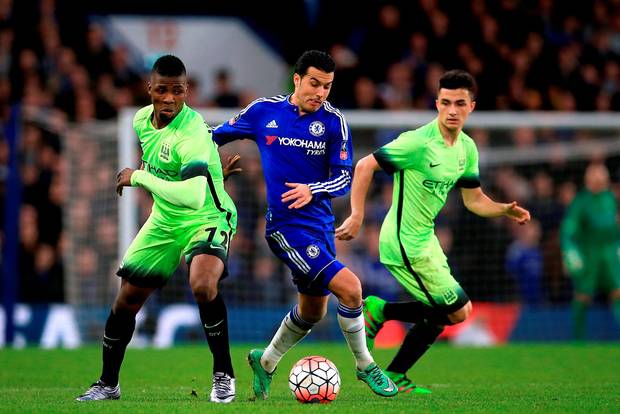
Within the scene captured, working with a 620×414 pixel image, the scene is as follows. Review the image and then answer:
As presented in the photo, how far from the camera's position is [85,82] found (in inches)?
721

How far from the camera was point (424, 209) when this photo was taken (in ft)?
29.7

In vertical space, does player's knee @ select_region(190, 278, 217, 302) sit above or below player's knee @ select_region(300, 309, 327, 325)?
above

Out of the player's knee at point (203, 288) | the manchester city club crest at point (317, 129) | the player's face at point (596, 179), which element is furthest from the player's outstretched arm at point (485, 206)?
the player's face at point (596, 179)

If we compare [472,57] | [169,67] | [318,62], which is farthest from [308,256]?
[472,57]

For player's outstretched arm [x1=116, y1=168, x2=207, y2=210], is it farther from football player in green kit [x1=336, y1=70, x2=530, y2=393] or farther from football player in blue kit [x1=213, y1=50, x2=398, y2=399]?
football player in green kit [x1=336, y1=70, x2=530, y2=393]

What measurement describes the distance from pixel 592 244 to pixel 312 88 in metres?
9.01

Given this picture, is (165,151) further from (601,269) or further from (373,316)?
(601,269)

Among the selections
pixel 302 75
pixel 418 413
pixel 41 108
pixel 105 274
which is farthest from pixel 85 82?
pixel 418 413

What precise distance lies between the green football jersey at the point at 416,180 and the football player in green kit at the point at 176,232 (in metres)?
1.46

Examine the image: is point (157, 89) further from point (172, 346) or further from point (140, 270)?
point (172, 346)

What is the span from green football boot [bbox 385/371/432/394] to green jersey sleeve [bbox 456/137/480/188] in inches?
61.3

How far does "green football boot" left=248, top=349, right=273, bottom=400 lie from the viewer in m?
8.30

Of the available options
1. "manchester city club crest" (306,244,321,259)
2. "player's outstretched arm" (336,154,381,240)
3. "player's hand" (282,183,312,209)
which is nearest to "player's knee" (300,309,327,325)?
"manchester city club crest" (306,244,321,259)

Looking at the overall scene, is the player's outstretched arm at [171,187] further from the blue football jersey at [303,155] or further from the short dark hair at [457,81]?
the short dark hair at [457,81]
